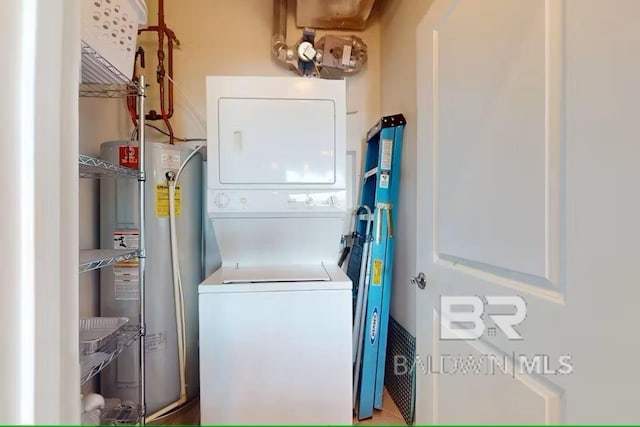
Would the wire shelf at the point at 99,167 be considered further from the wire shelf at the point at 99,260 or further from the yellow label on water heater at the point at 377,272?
the yellow label on water heater at the point at 377,272

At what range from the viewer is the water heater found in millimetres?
1962

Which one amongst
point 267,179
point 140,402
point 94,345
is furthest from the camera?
point 267,179

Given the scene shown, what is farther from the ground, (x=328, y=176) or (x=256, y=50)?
(x=256, y=50)

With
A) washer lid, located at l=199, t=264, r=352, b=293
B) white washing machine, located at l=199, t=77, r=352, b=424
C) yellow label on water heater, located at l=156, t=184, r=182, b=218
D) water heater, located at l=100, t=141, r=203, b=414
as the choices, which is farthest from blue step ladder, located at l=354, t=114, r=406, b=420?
yellow label on water heater, located at l=156, t=184, r=182, b=218

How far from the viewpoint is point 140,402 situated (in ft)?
5.65

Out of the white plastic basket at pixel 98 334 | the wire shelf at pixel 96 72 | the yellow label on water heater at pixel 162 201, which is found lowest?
the white plastic basket at pixel 98 334

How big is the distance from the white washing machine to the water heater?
1.20 ft

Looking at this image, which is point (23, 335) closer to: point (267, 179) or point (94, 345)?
point (94, 345)

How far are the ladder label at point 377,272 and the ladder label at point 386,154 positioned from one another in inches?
22.7

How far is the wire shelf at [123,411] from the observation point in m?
1.58
